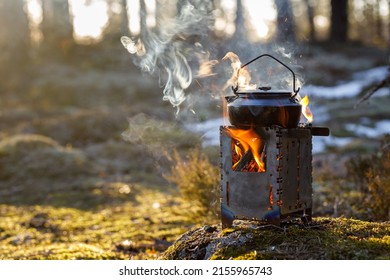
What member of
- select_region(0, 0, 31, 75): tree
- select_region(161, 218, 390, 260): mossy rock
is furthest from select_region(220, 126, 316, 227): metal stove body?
select_region(0, 0, 31, 75): tree

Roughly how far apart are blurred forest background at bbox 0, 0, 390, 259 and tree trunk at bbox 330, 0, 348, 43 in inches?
2.3

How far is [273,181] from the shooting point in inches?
203

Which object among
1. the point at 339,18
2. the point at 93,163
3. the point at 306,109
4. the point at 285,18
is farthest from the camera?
the point at 339,18

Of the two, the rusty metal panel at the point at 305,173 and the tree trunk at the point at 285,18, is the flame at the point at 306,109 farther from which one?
the tree trunk at the point at 285,18

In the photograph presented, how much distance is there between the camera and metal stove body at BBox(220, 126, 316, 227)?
5.16 metres

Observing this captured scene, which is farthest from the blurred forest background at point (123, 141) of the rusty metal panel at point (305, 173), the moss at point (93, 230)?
the rusty metal panel at point (305, 173)

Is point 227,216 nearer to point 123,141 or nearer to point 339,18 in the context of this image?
point 123,141

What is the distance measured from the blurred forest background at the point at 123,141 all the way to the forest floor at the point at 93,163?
1.4 inches

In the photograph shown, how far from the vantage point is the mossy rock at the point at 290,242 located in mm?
4703

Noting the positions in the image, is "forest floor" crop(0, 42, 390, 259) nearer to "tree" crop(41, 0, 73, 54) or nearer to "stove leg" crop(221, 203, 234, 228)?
"stove leg" crop(221, 203, 234, 228)

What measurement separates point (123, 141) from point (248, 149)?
11.8 meters

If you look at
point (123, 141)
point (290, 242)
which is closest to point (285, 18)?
point (290, 242)

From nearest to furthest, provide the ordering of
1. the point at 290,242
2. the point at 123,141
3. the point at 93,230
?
the point at 290,242
the point at 93,230
the point at 123,141
